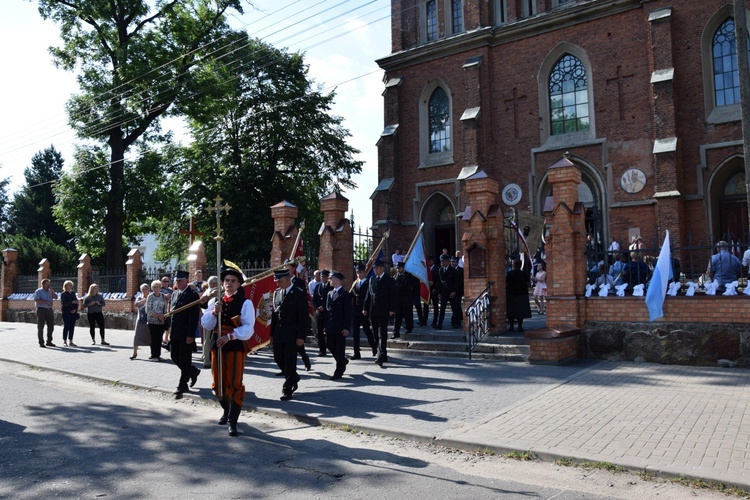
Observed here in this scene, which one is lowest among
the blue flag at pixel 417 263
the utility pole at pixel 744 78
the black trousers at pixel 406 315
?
the black trousers at pixel 406 315

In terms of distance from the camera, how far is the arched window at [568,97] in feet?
73.3

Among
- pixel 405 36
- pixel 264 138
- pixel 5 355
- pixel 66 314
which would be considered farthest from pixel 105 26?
pixel 5 355

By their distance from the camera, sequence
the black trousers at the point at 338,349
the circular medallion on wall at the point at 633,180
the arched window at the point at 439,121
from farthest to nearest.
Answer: the arched window at the point at 439,121 → the circular medallion on wall at the point at 633,180 → the black trousers at the point at 338,349

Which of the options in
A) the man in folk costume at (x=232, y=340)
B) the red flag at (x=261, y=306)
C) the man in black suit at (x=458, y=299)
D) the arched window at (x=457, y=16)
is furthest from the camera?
the arched window at (x=457, y=16)

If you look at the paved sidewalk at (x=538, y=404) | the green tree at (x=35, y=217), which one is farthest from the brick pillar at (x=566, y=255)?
the green tree at (x=35, y=217)

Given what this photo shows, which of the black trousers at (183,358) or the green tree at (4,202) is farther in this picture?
the green tree at (4,202)

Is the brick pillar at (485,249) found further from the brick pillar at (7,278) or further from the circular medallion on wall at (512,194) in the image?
the brick pillar at (7,278)

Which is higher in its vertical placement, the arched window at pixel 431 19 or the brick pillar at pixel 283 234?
the arched window at pixel 431 19

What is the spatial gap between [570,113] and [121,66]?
1974 cm

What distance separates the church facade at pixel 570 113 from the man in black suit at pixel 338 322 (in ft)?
30.0

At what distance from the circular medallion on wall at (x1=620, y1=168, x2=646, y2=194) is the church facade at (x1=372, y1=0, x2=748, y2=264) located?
0.04 m

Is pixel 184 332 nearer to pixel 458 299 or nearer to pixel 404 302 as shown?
pixel 404 302

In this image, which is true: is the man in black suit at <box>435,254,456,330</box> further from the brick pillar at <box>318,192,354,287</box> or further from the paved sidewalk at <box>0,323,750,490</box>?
the brick pillar at <box>318,192,354,287</box>

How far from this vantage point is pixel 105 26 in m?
27.6
